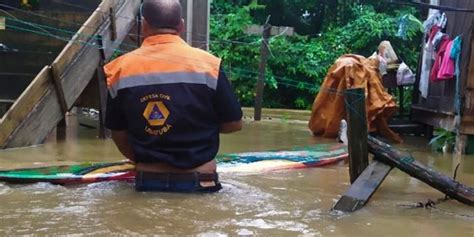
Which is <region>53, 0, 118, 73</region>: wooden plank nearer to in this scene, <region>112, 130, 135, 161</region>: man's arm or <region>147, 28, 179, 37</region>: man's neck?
<region>112, 130, 135, 161</region>: man's arm

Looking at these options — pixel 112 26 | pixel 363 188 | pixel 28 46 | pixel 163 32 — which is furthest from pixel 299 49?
pixel 163 32

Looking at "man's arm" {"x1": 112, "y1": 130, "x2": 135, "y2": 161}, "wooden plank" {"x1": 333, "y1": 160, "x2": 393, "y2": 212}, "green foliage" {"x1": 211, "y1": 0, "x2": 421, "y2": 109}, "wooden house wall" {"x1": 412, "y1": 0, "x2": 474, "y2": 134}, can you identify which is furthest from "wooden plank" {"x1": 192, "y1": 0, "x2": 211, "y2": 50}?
"green foliage" {"x1": 211, "y1": 0, "x2": 421, "y2": 109}

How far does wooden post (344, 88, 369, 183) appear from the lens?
3.97m

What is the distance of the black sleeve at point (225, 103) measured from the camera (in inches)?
137

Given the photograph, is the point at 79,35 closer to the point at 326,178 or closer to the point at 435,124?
the point at 326,178

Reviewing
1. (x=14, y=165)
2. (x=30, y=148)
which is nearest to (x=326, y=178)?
(x=14, y=165)

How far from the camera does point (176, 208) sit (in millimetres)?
3312

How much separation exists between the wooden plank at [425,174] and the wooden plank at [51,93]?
3.60m

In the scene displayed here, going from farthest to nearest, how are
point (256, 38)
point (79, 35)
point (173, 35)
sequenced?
point (256, 38) < point (79, 35) < point (173, 35)

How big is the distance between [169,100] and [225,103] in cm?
32

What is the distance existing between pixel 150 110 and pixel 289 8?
17389 mm

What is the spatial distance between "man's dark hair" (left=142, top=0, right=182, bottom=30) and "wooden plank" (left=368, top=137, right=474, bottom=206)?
1582 millimetres

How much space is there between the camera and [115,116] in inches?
139

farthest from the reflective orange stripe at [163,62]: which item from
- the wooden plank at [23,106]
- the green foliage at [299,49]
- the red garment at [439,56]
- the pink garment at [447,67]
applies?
the green foliage at [299,49]
